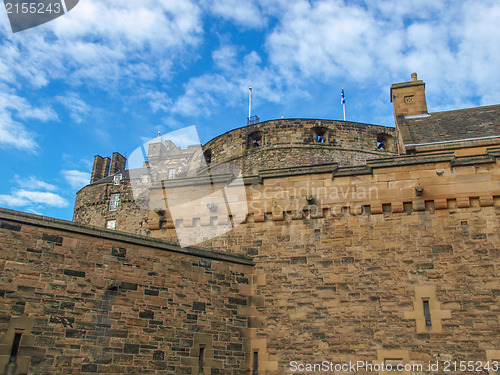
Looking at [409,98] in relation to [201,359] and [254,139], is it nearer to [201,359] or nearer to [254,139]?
[254,139]

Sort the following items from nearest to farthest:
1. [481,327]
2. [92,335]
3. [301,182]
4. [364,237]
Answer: [92,335] < [481,327] < [364,237] < [301,182]

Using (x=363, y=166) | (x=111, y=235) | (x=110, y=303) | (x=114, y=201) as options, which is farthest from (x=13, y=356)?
(x=114, y=201)

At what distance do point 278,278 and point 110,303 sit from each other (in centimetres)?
415

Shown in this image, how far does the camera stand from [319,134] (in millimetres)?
25062

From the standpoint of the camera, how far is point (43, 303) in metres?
8.62

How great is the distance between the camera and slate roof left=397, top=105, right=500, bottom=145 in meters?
15.3

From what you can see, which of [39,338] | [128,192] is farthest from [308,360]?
[128,192]

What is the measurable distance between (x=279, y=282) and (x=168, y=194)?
4056 millimetres

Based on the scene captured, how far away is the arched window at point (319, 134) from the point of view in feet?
79.9

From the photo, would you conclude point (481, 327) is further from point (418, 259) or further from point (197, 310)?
point (197, 310)

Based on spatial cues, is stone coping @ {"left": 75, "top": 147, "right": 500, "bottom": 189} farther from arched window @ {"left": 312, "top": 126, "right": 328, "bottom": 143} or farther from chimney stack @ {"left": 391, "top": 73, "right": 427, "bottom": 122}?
arched window @ {"left": 312, "top": 126, "right": 328, "bottom": 143}

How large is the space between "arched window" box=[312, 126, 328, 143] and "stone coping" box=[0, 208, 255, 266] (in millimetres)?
13681

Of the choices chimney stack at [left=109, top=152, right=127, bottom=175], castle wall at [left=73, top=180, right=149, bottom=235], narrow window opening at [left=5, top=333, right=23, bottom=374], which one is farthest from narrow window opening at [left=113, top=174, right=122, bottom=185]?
narrow window opening at [left=5, top=333, right=23, bottom=374]

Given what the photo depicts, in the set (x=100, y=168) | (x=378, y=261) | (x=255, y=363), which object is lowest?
(x=255, y=363)
